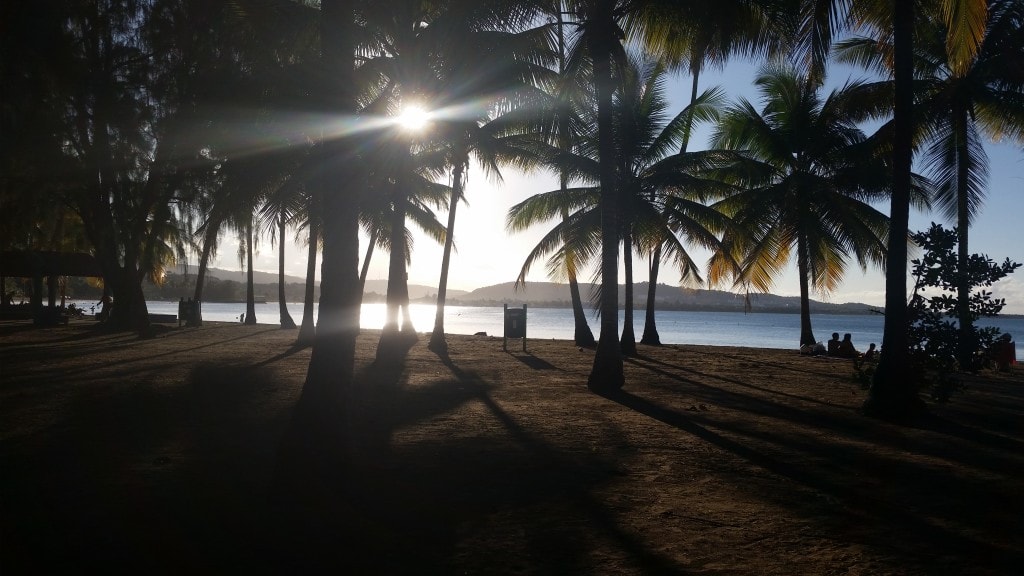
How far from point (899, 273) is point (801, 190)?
12.3 meters

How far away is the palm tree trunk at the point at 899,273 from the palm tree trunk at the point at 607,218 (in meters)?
3.91

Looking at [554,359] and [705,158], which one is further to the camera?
[705,158]

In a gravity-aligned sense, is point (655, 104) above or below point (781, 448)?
above

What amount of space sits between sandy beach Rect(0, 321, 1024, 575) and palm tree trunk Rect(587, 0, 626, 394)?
567 mm

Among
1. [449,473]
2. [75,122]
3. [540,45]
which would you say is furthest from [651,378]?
[75,122]

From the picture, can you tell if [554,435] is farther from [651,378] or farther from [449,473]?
[651,378]

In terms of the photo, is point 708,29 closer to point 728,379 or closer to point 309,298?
point 728,379

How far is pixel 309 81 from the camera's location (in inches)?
248

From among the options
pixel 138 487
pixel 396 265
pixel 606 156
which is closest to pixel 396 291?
pixel 396 265

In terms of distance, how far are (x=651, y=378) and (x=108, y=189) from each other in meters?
18.5

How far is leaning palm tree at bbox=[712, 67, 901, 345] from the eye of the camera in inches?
782

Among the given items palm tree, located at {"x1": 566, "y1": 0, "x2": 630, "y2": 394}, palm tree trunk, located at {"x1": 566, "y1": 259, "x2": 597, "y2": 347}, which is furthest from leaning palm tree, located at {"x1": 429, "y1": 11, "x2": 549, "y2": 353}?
palm tree trunk, located at {"x1": 566, "y1": 259, "x2": 597, "y2": 347}

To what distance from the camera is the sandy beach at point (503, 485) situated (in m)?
3.96

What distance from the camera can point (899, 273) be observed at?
8.96m
